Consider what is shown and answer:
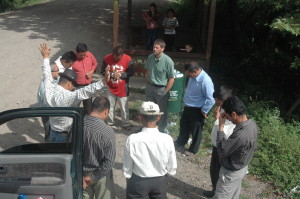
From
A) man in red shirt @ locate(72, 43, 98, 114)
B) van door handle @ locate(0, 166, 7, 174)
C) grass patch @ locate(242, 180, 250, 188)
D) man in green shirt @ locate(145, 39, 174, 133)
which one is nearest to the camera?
van door handle @ locate(0, 166, 7, 174)

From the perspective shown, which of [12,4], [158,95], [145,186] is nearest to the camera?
[145,186]

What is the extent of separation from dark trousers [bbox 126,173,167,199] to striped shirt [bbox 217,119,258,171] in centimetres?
71

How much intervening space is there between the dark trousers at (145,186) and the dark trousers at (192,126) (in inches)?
87.6

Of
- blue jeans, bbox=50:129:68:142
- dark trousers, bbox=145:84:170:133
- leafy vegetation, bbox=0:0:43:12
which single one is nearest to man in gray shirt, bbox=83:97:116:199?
blue jeans, bbox=50:129:68:142

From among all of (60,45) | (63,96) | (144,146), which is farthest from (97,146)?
(60,45)

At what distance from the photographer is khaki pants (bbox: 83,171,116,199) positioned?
3820 mm

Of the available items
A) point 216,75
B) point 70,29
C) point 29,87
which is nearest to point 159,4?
point 70,29

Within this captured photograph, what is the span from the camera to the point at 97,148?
11.8ft

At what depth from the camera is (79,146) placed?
3.27m

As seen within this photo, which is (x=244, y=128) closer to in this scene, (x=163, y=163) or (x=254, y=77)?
(x=163, y=163)

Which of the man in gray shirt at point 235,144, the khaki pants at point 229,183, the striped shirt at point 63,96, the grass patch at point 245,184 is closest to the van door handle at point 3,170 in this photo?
the striped shirt at point 63,96

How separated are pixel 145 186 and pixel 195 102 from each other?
2.29 m

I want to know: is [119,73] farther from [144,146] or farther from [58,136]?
[144,146]

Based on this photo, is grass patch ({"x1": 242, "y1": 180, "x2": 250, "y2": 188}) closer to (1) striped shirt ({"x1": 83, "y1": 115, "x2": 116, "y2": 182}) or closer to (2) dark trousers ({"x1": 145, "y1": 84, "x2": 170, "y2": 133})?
(2) dark trousers ({"x1": 145, "y1": 84, "x2": 170, "y2": 133})
